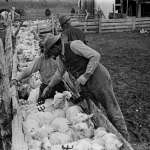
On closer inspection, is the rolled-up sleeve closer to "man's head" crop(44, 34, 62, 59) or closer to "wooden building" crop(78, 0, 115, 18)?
"man's head" crop(44, 34, 62, 59)

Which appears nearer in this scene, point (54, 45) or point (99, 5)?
point (54, 45)

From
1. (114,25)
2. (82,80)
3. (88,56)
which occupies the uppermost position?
(114,25)

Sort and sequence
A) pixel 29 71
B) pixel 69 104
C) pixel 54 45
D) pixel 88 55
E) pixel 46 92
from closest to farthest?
pixel 88 55 < pixel 54 45 < pixel 69 104 < pixel 29 71 < pixel 46 92

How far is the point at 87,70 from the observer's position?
3.74 m

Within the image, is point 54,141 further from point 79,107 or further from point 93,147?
point 79,107

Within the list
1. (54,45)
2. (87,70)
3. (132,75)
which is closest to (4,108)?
(54,45)

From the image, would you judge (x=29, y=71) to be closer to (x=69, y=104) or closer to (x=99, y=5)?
(x=69, y=104)

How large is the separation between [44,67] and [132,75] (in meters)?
3.99

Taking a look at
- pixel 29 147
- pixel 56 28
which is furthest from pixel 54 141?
pixel 56 28

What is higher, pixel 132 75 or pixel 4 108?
pixel 4 108

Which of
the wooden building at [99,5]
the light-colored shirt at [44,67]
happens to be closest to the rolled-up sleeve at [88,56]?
the light-colored shirt at [44,67]

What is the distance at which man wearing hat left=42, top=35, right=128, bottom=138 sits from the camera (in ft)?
12.3

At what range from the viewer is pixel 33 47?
31.7 ft

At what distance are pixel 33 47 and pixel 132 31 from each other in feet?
30.3
